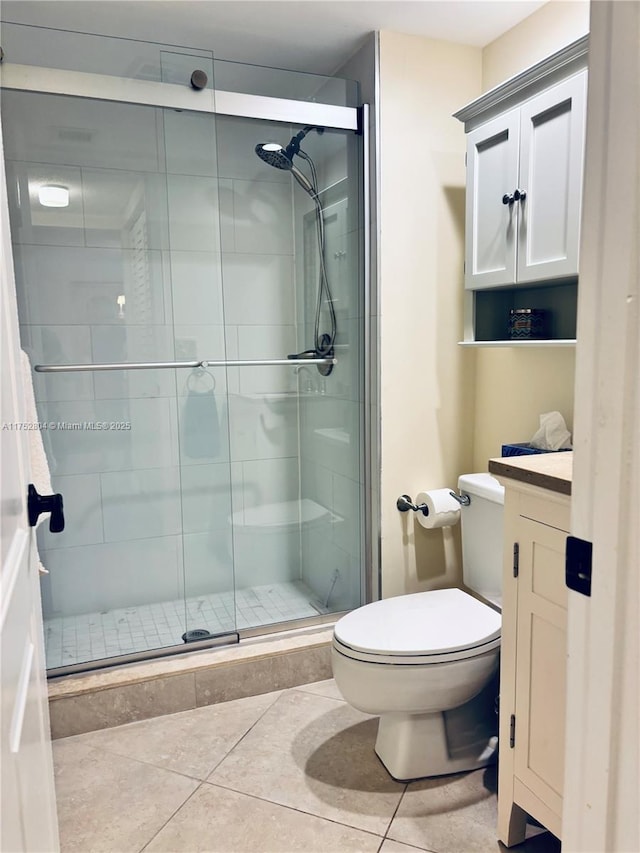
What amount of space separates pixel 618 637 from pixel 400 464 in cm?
167

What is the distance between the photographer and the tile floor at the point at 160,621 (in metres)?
2.24

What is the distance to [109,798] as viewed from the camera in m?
1.70

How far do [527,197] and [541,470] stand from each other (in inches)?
39.1

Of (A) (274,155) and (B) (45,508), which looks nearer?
(B) (45,508)

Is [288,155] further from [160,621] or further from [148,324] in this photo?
[160,621]

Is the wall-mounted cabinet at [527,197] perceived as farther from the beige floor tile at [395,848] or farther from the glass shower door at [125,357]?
the beige floor tile at [395,848]

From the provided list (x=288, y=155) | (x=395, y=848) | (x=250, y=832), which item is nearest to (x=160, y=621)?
(x=250, y=832)

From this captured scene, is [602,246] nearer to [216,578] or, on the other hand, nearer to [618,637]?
[618,637]

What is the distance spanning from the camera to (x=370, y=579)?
97.5 inches

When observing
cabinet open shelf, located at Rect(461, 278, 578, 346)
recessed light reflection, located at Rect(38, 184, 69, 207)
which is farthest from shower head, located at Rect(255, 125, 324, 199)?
cabinet open shelf, located at Rect(461, 278, 578, 346)

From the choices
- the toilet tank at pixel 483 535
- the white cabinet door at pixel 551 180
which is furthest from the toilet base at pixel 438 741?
the white cabinet door at pixel 551 180

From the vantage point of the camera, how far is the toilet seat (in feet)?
5.37

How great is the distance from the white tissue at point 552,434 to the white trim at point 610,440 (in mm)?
1195

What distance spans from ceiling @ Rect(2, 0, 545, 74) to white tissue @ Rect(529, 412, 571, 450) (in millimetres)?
1323
